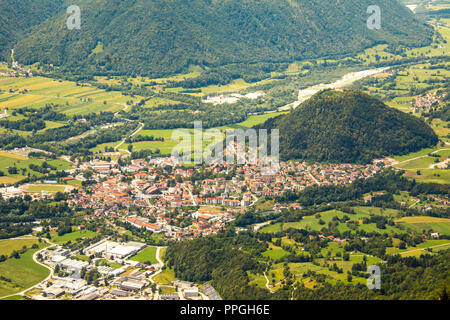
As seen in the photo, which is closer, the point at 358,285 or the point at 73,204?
the point at 358,285

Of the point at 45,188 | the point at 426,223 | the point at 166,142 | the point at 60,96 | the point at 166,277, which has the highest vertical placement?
the point at 60,96

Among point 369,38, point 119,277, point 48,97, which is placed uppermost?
point 369,38

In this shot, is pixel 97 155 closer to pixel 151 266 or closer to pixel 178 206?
pixel 178 206

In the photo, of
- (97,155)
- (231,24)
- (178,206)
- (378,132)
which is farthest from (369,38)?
(178,206)

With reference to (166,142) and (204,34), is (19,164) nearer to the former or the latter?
(166,142)

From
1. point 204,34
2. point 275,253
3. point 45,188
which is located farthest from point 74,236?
point 204,34

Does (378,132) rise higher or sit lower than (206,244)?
higher
